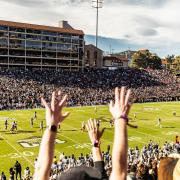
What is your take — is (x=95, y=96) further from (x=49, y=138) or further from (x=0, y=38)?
(x=49, y=138)

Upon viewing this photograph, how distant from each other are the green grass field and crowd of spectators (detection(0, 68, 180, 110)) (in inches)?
437

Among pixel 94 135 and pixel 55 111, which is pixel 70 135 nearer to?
pixel 94 135

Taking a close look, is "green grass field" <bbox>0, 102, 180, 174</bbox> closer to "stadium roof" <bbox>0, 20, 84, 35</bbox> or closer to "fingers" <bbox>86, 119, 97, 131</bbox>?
"fingers" <bbox>86, 119, 97, 131</bbox>

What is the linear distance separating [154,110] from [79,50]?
42.7 m

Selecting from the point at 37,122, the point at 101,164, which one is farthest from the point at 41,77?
the point at 101,164

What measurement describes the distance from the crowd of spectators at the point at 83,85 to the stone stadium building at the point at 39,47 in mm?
6665

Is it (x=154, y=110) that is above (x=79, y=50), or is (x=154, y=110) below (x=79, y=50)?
below

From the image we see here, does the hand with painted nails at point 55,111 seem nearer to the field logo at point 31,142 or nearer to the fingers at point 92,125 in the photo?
the fingers at point 92,125

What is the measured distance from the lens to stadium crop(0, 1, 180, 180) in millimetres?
3104

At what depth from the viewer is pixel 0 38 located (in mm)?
80938

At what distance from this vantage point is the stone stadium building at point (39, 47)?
3260 inches

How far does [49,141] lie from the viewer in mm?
3070

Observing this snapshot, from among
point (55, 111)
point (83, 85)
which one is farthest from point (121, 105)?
point (83, 85)

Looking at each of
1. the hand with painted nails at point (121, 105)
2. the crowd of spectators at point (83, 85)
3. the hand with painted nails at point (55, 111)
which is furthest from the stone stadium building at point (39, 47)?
the hand with painted nails at point (121, 105)
